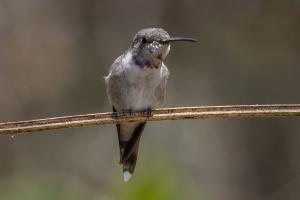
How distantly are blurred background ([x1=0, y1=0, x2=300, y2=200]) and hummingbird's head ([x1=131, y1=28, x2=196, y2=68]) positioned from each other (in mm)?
3245

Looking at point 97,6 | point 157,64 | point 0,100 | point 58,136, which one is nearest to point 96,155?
point 58,136

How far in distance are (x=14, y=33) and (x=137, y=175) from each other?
4.23 m

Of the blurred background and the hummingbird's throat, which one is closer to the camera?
the hummingbird's throat

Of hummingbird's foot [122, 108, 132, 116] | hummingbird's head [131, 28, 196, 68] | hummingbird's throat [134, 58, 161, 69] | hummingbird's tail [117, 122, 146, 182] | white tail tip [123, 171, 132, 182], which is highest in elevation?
hummingbird's head [131, 28, 196, 68]

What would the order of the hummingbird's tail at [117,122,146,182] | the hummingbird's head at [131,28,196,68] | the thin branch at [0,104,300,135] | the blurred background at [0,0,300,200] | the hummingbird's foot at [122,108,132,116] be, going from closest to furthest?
the thin branch at [0,104,300,135]
the hummingbird's head at [131,28,196,68]
the hummingbird's foot at [122,108,132,116]
the hummingbird's tail at [117,122,146,182]
the blurred background at [0,0,300,200]

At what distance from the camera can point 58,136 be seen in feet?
29.9

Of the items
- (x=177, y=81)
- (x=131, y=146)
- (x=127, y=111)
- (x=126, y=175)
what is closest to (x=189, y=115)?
(x=127, y=111)

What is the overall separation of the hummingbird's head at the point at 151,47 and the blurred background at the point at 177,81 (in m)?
3.24

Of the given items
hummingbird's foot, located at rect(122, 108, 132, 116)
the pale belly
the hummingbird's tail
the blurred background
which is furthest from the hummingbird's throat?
the blurred background

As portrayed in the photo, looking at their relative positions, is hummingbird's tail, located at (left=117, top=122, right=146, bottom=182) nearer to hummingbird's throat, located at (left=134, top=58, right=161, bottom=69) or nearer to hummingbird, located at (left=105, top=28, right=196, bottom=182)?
hummingbird, located at (left=105, top=28, right=196, bottom=182)

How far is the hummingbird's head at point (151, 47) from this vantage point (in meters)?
5.16

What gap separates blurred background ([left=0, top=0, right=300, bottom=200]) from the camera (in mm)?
8664

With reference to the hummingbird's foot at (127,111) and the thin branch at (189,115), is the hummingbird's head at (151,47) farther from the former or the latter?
the thin branch at (189,115)

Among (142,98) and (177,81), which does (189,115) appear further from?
(177,81)
